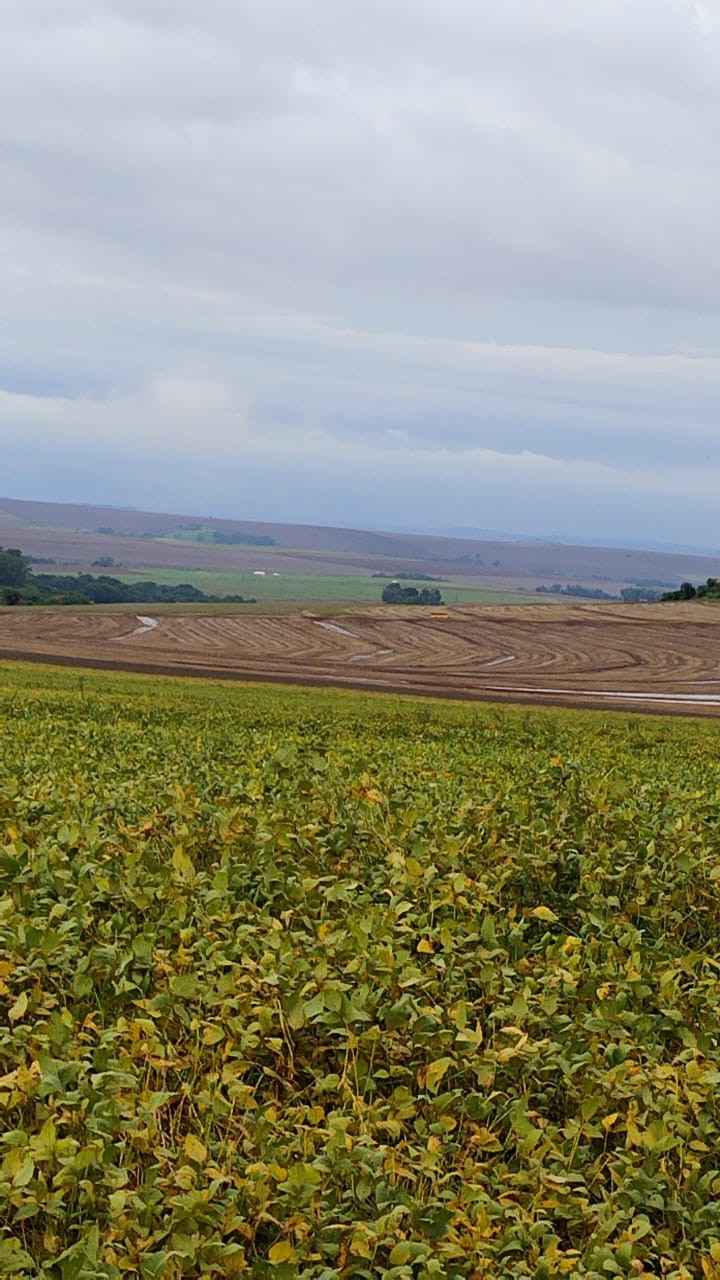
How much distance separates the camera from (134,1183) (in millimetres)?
5555

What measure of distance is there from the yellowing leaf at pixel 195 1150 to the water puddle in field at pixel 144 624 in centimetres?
9154

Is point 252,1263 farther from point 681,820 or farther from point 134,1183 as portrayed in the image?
point 681,820

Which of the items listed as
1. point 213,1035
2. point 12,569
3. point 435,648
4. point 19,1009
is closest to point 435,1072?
point 213,1035

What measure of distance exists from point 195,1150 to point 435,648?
89.2m

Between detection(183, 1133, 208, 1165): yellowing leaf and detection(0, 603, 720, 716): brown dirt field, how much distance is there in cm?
5329

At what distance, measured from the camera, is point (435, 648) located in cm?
9431

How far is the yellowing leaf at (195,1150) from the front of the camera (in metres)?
5.40

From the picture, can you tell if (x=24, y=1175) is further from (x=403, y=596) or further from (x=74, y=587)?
(x=403, y=596)

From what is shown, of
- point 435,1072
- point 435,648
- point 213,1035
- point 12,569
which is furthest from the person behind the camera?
point 12,569

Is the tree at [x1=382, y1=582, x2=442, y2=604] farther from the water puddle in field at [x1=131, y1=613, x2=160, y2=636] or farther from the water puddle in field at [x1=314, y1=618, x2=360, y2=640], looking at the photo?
the water puddle in field at [x1=131, y1=613, x2=160, y2=636]

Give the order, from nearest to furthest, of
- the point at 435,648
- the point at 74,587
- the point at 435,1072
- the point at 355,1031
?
the point at 435,1072
the point at 355,1031
the point at 435,648
the point at 74,587

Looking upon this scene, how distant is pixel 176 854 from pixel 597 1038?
317 centimetres

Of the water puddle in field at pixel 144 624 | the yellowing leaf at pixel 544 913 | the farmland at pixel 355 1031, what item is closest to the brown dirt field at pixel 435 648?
the water puddle in field at pixel 144 624

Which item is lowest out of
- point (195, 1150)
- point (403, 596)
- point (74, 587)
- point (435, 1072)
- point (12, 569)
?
point (74, 587)
